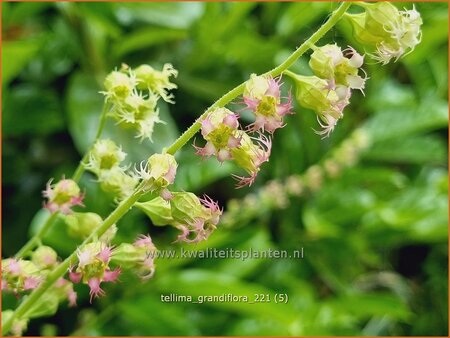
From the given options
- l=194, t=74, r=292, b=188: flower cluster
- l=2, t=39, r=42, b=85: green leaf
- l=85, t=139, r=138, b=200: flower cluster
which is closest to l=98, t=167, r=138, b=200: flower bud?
l=85, t=139, r=138, b=200: flower cluster

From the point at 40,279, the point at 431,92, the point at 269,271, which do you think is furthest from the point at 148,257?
the point at 431,92

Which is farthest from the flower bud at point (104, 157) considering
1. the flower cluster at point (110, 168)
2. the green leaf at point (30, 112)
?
the green leaf at point (30, 112)

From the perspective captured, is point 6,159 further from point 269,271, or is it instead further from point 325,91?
point 325,91

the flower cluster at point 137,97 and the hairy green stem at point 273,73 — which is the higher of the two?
the hairy green stem at point 273,73

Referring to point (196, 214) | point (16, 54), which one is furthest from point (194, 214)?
point (16, 54)

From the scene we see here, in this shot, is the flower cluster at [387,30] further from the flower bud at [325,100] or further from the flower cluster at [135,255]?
the flower cluster at [135,255]
